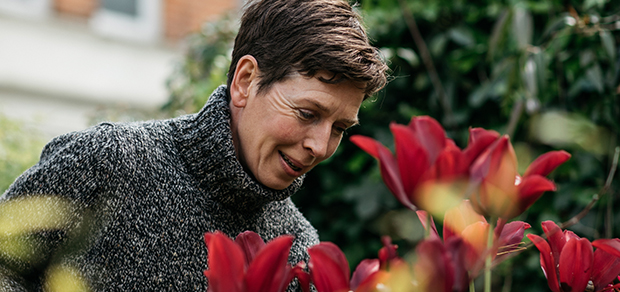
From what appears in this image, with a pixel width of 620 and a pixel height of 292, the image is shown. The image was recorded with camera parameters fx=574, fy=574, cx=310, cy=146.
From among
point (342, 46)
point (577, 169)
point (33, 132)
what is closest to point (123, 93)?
point (33, 132)

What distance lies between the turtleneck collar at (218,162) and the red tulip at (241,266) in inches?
23.6

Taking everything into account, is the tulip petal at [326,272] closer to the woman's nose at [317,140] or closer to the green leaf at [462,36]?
the woman's nose at [317,140]

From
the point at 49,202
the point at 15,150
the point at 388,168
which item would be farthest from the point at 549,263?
the point at 15,150

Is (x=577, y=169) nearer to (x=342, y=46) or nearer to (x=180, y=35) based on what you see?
(x=342, y=46)

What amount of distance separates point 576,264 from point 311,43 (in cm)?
58

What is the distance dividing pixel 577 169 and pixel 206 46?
1.95 meters

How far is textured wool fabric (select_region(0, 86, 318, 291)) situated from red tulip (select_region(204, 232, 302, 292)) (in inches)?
22.5

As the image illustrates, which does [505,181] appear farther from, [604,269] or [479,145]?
[604,269]

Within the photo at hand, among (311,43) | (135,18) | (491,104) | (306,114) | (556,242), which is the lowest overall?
(491,104)

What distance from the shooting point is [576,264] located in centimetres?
55

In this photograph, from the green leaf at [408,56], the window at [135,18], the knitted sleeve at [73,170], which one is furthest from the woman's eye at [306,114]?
the window at [135,18]

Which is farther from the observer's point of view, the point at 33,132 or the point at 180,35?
the point at 180,35

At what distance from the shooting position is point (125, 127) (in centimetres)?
102

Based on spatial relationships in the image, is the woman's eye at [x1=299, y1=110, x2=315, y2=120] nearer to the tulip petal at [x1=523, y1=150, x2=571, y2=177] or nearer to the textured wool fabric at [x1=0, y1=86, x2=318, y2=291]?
the textured wool fabric at [x1=0, y1=86, x2=318, y2=291]
